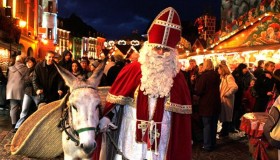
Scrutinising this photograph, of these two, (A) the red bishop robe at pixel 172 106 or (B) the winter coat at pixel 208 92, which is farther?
(B) the winter coat at pixel 208 92

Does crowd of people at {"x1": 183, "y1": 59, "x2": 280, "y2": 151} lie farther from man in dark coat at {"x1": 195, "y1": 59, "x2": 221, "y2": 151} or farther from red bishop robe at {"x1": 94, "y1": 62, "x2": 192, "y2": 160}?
red bishop robe at {"x1": 94, "y1": 62, "x2": 192, "y2": 160}

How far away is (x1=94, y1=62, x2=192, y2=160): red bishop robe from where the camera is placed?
4.58 m

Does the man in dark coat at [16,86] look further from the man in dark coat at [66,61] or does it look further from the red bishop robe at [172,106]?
the red bishop robe at [172,106]

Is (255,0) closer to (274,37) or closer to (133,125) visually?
(274,37)

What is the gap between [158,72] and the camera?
4.65 m

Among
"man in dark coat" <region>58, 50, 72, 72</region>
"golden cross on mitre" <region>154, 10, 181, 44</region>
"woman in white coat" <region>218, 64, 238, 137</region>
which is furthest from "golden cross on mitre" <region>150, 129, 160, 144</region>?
"woman in white coat" <region>218, 64, 238, 137</region>

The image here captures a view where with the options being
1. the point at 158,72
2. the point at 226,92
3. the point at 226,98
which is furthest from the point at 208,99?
the point at 158,72

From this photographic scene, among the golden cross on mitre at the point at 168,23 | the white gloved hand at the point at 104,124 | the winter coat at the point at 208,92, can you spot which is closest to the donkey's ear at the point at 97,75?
the white gloved hand at the point at 104,124

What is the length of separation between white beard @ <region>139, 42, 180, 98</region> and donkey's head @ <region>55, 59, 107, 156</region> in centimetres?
64

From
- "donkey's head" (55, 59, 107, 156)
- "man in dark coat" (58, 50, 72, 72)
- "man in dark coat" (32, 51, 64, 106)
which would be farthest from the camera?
"man in dark coat" (58, 50, 72, 72)

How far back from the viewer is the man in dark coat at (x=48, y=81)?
8406mm

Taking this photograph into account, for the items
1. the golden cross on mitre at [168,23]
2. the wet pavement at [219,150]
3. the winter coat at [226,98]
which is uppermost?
the golden cross on mitre at [168,23]

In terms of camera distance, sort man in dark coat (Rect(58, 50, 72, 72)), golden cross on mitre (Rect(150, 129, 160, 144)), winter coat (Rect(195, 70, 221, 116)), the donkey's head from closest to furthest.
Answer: the donkey's head < golden cross on mitre (Rect(150, 129, 160, 144)) < winter coat (Rect(195, 70, 221, 116)) < man in dark coat (Rect(58, 50, 72, 72))

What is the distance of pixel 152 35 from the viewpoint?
4.71 meters
